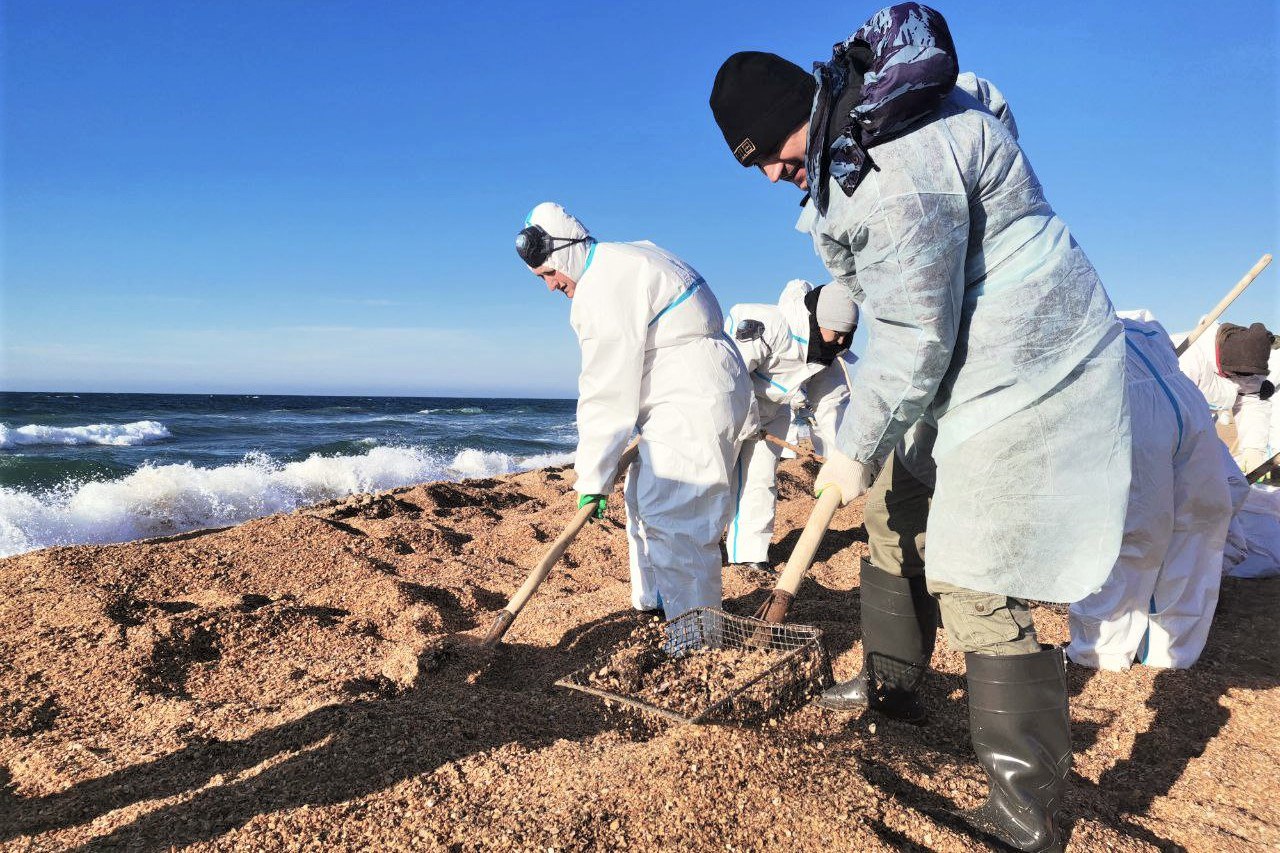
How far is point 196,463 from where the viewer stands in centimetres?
1407

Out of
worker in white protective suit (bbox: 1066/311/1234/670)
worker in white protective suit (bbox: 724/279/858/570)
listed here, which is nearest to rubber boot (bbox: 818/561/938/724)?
worker in white protective suit (bbox: 1066/311/1234/670)

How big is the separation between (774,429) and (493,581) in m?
2.66

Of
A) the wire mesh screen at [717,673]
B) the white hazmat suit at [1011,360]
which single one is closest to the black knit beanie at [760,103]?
the white hazmat suit at [1011,360]

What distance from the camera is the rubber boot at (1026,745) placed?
5.55ft

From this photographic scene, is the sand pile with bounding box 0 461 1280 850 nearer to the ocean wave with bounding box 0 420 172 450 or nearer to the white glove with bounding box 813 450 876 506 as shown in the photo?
the white glove with bounding box 813 450 876 506

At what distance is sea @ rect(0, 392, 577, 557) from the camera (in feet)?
25.0

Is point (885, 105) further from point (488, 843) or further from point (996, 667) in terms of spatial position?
point (488, 843)

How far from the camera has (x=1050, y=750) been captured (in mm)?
1700

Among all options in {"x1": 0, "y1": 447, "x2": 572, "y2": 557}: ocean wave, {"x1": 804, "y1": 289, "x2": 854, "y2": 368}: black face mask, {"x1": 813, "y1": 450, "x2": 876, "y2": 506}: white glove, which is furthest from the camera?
{"x1": 0, "y1": 447, "x2": 572, "y2": 557}: ocean wave

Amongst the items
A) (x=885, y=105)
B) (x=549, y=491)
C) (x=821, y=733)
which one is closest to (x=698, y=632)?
(x=821, y=733)

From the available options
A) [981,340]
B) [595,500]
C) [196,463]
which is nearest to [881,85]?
[981,340]

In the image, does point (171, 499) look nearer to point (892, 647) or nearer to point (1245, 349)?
point (892, 647)

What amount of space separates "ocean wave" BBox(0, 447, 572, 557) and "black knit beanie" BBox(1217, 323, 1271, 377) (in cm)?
941

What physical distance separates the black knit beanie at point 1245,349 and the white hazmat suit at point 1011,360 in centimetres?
537
